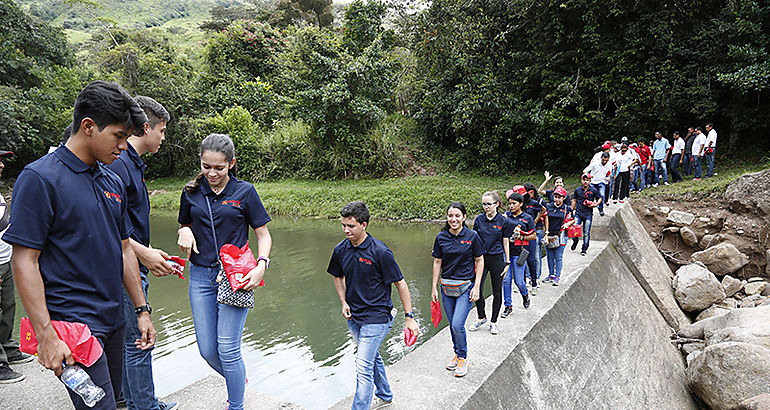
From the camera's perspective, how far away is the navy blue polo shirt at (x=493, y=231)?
14.8 feet

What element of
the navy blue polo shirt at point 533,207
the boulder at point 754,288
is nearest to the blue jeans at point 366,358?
the navy blue polo shirt at point 533,207

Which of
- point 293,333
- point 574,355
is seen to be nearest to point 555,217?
point 574,355

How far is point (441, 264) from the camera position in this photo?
3.92 meters

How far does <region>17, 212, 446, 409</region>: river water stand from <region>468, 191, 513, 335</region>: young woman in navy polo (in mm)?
1370

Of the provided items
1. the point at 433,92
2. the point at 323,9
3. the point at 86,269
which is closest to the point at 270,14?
the point at 323,9

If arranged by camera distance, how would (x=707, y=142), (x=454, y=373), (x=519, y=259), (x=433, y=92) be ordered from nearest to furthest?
(x=454, y=373), (x=519, y=259), (x=707, y=142), (x=433, y=92)

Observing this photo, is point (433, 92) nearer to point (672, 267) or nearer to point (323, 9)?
point (672, 267)

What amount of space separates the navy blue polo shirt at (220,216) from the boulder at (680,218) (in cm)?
1021

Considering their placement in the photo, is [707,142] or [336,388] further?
[707,142]

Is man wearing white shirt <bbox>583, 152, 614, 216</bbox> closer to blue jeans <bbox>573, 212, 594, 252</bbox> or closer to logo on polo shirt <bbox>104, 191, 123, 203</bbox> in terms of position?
blue jeans <bbox>573, 212, 594, 252</bbox>

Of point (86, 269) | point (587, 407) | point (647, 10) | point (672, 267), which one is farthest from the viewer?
point (647, 10)

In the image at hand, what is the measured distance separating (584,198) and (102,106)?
289 inches

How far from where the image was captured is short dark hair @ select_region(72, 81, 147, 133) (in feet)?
5.61

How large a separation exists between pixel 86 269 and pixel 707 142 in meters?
13.6
